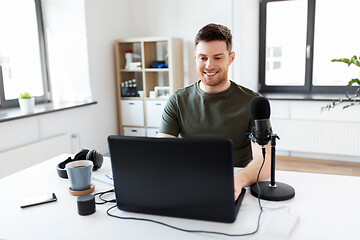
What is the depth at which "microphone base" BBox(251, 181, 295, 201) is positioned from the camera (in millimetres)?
1196

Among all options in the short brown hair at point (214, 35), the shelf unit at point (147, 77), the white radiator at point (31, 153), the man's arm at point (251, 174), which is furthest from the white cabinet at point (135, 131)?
the man's arm at point (251, 174)

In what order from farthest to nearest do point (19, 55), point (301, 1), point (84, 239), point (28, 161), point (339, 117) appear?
point (301, 1) → point (339, 117) → point (19, 55) → point (28, 161) → point (84, 239)

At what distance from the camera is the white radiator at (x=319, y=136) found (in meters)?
3.59

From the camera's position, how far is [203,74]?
162 cm

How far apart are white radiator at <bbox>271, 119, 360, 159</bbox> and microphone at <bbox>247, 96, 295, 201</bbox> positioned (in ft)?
8.75

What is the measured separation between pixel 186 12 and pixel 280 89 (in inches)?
60.9

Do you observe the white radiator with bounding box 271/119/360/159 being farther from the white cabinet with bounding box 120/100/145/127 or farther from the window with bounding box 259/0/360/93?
the white cabinet with bounding box 120/100/145/127

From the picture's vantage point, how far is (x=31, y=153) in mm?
2959

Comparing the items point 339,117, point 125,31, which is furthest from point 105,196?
point 125,31

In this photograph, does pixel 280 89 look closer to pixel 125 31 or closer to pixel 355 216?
pixel 125 31

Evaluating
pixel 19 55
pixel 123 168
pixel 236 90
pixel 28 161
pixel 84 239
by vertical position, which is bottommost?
pixel 28 161

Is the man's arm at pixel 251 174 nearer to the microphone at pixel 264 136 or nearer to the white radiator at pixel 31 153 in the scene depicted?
the microphone at pixel 264 136

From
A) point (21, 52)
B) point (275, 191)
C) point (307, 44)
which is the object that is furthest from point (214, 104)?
point (307, 44)

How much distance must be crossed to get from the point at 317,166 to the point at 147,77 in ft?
7.38
